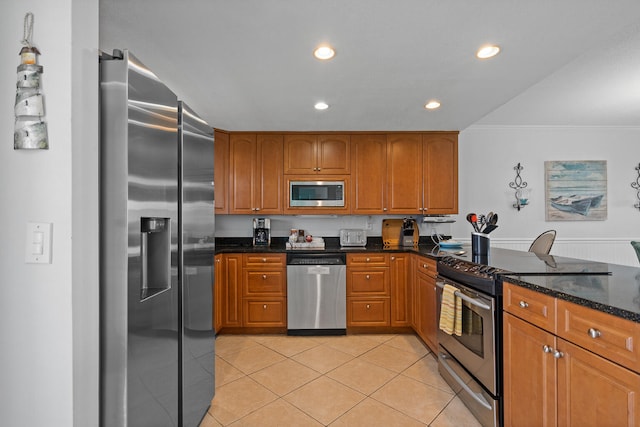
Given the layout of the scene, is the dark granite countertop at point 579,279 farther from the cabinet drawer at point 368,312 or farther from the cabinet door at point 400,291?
the cabinet drawer at point 368,312

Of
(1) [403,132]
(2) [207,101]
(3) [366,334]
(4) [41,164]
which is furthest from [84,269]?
(1) [403,132]

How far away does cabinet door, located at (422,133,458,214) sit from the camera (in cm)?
367

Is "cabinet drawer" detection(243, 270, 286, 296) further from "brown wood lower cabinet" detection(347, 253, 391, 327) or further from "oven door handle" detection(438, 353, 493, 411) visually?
"oven door handle" detection(438, 353, 493, 411)

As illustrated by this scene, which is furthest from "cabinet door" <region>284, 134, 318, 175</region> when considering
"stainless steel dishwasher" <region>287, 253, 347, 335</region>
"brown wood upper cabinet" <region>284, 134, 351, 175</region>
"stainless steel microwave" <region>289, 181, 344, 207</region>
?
"stainless steel dishwasher" <region>287, 253, 347, 335</region>

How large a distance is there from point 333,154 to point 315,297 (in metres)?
1.71

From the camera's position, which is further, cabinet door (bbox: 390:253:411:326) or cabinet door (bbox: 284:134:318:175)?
cabinet door (bbox: 284:134:318:175)

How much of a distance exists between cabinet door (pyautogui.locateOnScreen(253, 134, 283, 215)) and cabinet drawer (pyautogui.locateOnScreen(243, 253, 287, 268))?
22.4 inches

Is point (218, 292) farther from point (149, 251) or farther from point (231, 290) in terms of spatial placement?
point (149, 251)

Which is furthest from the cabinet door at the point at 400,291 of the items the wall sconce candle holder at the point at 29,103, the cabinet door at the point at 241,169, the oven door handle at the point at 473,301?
the wall sconce candle holder at the point at 29,103

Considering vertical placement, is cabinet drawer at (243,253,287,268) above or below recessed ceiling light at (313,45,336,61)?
below

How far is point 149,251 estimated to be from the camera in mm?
1423

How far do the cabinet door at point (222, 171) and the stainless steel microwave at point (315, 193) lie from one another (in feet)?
2.58

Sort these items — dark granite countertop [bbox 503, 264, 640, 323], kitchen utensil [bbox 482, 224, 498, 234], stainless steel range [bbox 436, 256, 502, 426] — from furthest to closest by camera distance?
kitchen utensil [bbox 482, 224, 498, 234] < stainless steel range [bbox 436, 256, 502, 426] < dark granite countertop [bbox 503, 264, 640, 323]

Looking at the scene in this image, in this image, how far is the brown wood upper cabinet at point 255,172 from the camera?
11.9 feet
